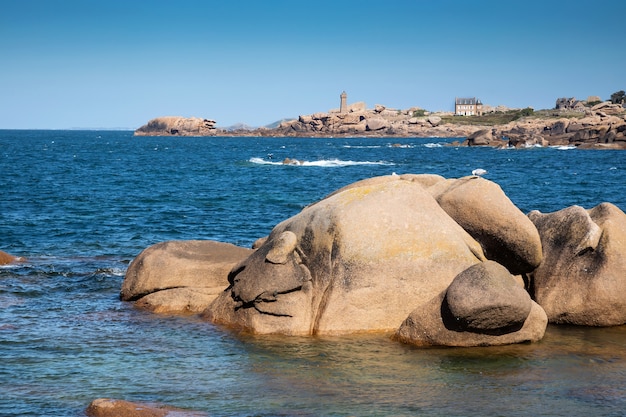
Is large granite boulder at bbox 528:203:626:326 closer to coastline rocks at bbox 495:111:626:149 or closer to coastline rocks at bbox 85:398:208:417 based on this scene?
coastline rocks at bbox 85:398:208:417

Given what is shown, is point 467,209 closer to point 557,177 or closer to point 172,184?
point 172,184

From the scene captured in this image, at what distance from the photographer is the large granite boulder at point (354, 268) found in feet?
49.6

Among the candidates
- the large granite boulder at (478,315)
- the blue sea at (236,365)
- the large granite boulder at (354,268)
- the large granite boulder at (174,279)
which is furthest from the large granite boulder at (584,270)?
the large granite boulder at (174,279)

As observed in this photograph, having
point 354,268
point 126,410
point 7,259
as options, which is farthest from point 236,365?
point 7,259

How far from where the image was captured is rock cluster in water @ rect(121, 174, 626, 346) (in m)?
14.3

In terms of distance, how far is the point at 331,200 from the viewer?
54.0 ft

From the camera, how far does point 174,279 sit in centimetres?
1778

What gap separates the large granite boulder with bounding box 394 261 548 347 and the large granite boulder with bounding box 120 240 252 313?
5156 millimetres

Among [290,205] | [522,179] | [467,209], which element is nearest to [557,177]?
[522,179]

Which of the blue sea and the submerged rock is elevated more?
the submerged rock

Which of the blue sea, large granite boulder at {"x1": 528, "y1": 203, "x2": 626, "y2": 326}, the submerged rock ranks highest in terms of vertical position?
large granite boulder at {"x1": 528, "y1": 203, "x2": 626, "y2": 326}

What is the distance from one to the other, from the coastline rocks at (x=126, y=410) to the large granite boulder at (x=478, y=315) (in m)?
5.39

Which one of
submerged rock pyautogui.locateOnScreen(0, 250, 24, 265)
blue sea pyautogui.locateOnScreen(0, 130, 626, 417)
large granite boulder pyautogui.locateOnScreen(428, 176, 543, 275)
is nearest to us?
blue sea pyautogui.locateOnScreen(0, 130, 626, 417)

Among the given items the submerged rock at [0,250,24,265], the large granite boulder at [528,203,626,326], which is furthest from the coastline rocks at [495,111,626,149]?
the submerged rock at [0,250,24,265]
